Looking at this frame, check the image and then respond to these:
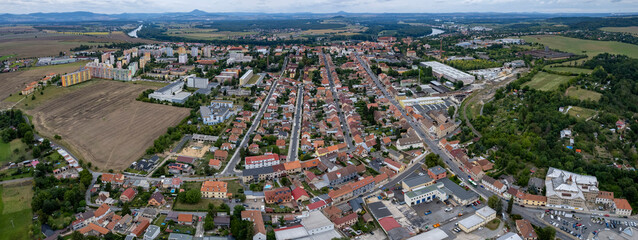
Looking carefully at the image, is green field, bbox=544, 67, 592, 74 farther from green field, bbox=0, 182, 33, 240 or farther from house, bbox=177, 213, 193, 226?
green field, bbox=0, 182, 33, 240

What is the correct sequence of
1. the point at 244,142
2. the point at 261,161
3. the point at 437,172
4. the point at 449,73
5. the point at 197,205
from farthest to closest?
1. the point at 449,73
2. the point at 244,142
3. the point at 261,161
4. the point at 437,172
5. the point at 197,205

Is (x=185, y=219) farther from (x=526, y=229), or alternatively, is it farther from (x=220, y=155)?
(x=526, y=229)

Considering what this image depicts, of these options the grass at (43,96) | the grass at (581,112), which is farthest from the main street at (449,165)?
the grass at (43,96)

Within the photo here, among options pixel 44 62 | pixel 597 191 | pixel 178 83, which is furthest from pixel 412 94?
pixel 44 62

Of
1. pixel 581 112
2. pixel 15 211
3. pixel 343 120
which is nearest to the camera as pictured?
pixel 15 211

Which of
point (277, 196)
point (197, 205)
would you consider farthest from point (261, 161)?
point (197, 205)

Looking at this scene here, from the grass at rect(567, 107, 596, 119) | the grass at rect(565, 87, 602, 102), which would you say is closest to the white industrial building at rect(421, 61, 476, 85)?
the grass at rect(565, 87, 602, 102)

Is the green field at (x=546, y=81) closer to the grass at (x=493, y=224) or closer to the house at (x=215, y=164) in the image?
the grass at (x=493, y=224)
